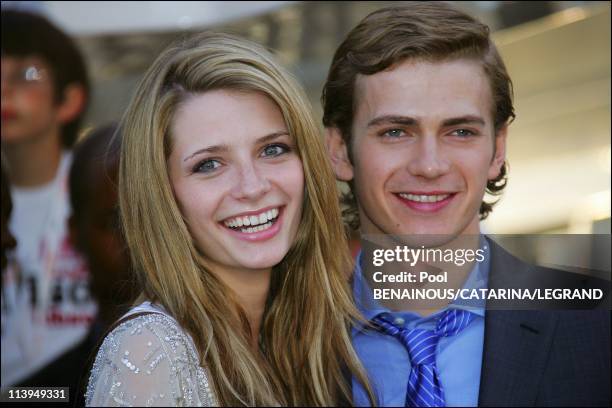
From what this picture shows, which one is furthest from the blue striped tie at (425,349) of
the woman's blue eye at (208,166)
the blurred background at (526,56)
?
the blurred background at (526,56)

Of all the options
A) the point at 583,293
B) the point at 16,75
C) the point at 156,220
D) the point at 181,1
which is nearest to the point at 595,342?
the point at 583,293

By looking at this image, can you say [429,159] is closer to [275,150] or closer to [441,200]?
[441,200]

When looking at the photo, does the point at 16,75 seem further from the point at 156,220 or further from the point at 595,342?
the point at 595,342

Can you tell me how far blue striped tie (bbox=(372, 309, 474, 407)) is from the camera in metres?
1.89

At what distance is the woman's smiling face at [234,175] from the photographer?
1.83 m

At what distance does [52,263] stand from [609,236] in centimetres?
243

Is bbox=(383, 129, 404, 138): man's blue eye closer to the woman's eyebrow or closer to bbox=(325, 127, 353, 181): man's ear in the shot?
bbox=(325, 127, 353, 181): man's ear

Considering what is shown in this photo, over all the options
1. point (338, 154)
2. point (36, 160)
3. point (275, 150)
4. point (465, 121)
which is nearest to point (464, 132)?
point (465, 121)

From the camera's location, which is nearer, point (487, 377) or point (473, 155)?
point (487, 377)

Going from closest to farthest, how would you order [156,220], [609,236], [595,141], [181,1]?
[156,220] → [609,236] → [595,141] → [181,1]

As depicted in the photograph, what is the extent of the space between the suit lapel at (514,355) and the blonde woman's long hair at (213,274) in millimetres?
319

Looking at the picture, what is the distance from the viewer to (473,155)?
2035 mm

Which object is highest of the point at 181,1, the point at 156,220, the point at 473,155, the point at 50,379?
the point at 181,1

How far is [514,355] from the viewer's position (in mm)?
1886
